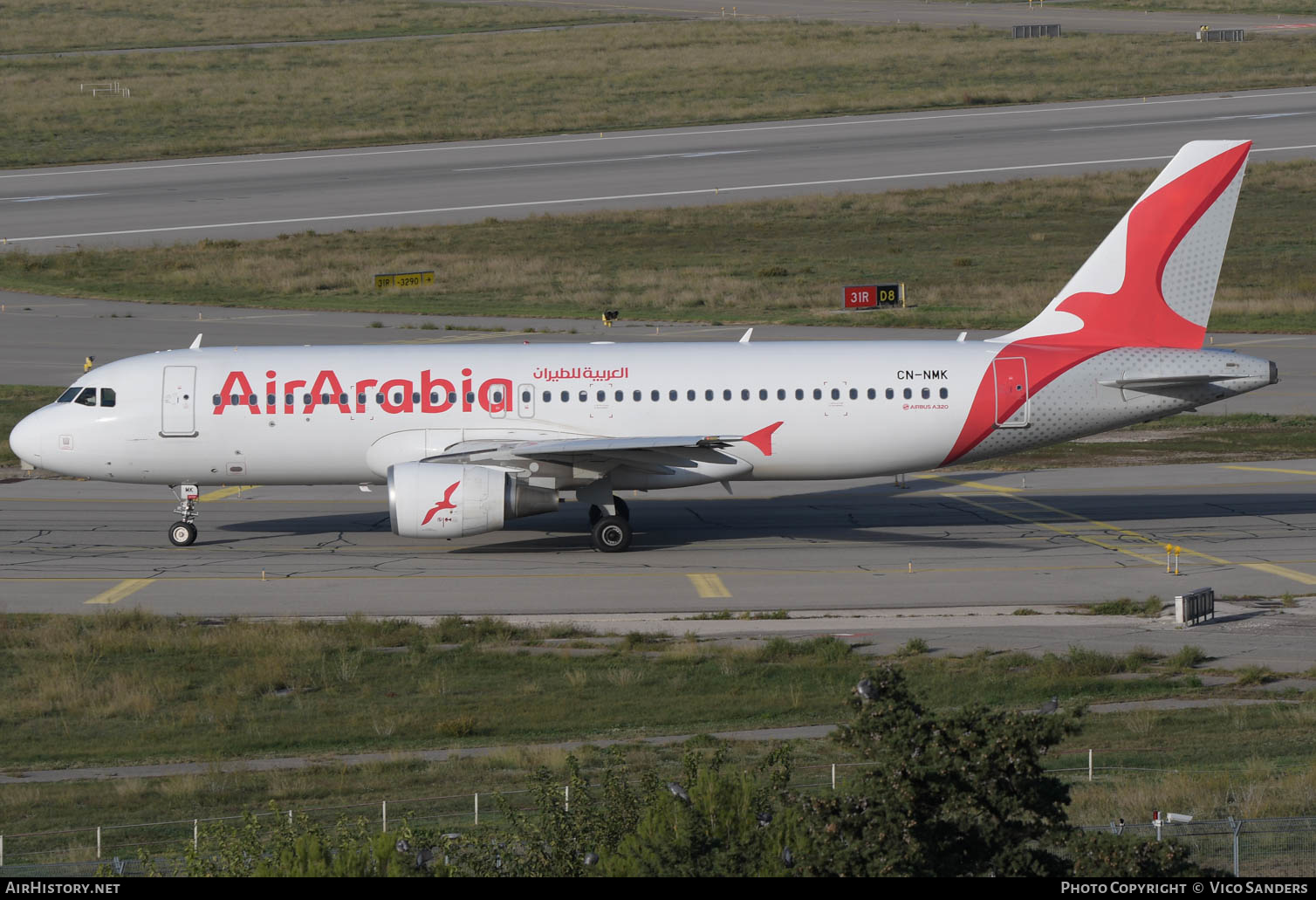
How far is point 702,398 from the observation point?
114 feet

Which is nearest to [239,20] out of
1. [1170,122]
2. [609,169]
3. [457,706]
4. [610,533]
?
[609,169]

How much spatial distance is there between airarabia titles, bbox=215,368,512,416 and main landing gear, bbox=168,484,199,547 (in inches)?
96.0

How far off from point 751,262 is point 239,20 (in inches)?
4227

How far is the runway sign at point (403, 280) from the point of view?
73.2m

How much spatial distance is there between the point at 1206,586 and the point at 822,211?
58401 mm

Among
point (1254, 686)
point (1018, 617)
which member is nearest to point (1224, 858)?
point (1254, 686)

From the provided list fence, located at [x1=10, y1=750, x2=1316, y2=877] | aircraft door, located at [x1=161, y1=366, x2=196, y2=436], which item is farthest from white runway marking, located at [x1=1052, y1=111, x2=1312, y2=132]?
fence, located at [x1=10, y1=750, x2=1316, y2=877]

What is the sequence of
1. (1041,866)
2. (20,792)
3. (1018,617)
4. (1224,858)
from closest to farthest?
(1041,866) < (1224,858) < (20,792) < (1018,617)

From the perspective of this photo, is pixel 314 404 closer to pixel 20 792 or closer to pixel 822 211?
pixel 20 792

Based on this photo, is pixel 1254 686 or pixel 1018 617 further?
pixel 1018 617

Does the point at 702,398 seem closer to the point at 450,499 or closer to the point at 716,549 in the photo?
the point at 716,549

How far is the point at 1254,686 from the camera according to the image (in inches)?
963

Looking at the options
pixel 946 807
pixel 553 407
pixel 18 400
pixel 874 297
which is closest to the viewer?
pixel 946 807

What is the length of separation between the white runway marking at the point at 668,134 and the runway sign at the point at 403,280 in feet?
110
